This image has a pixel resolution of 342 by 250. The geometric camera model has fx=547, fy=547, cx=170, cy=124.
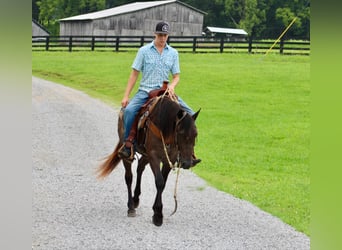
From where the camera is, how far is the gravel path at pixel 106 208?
4.34 metres

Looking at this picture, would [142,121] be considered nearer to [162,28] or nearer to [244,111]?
[162,28]

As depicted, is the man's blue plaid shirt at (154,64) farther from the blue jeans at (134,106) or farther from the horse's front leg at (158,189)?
the horse's front leg at (158,189)

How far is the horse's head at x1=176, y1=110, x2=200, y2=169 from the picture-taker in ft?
13.9

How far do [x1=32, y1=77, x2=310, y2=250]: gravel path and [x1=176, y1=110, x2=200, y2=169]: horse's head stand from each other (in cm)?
65

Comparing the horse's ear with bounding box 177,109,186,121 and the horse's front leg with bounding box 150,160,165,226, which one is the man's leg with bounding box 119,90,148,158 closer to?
the horse's front leg with bounding box 150,160,165,226

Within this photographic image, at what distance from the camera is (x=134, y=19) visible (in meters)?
5.66

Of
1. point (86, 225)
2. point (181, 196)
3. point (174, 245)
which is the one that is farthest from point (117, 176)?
point (174, 245)

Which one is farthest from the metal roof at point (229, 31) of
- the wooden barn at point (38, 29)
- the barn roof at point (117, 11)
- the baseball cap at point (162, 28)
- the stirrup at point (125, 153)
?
the wooden barn at point (38, 29)

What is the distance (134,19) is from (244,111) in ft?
11.2

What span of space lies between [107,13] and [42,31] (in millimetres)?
763

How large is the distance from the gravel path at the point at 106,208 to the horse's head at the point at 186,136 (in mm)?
655

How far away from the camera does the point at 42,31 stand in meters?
4.97

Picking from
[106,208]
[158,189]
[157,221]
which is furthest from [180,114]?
[106,208]

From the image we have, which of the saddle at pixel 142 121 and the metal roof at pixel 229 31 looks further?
the metal roof at pixel 229 31
